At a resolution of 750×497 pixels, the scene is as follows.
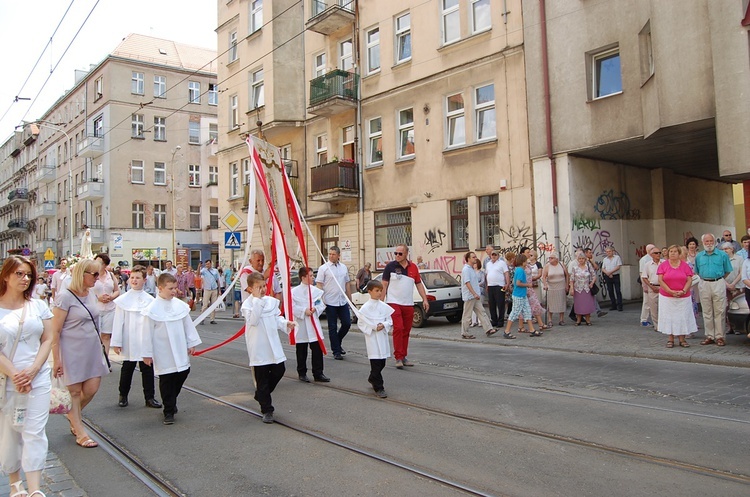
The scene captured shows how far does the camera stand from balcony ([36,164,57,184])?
57.2 meters

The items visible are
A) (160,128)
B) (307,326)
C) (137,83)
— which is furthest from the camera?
(160,128)

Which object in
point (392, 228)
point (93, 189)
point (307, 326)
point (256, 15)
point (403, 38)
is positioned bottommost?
point (307, 326)

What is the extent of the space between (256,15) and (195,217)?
23527 millimetres

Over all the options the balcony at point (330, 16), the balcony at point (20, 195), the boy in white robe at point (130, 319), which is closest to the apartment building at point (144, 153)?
the balcony at point (20, 195)

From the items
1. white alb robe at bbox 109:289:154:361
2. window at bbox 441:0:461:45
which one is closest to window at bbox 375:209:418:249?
window at bbox 441:0:461:45

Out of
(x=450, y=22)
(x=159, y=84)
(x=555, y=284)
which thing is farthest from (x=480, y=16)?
(x=159, y=84)

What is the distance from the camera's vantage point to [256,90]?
2841 cm

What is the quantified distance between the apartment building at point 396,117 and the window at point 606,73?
6.83ft

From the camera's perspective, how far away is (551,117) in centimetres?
1688

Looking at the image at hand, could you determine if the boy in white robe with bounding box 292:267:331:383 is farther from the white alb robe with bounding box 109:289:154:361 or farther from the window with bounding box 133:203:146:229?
the window with bounding box 133:203:146:229

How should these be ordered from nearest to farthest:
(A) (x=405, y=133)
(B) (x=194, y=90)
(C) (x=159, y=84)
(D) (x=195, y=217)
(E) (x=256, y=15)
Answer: (A) (x=405, y=133), (E) (x=256, y=15), (C) (x=159, y=84), (D) (x=195, y=217), (B) (x=194, y=90)

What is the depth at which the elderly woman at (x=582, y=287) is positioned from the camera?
44.9 ft

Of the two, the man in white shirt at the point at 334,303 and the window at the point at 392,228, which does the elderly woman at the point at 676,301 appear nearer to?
the man in white shirt at the point at 334,303

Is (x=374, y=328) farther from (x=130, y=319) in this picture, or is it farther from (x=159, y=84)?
(x=159, y=84)
